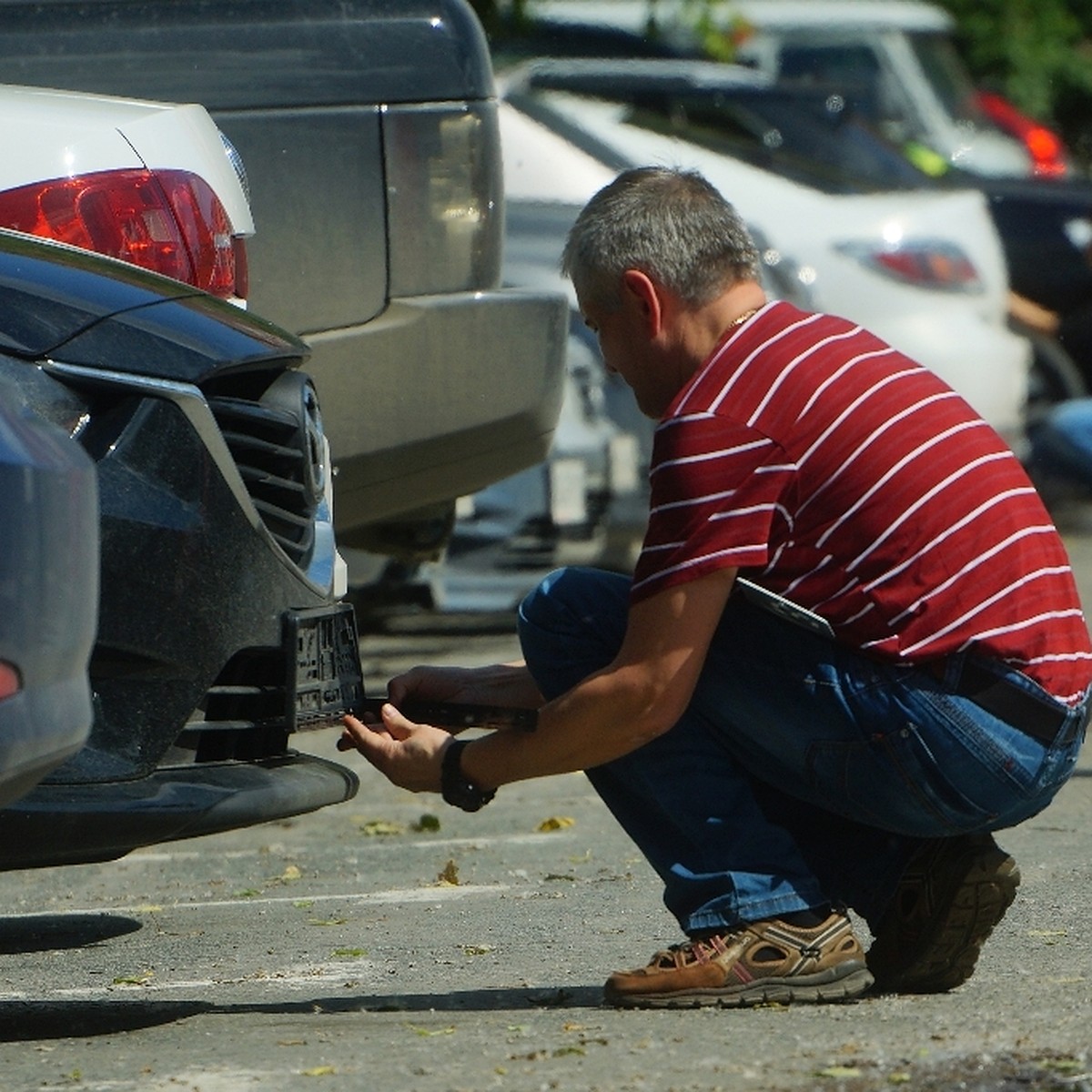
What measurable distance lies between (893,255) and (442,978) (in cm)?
570

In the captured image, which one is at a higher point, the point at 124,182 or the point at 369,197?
the point at 124,182

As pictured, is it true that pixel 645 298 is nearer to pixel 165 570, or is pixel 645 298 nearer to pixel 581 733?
pixel 581 733

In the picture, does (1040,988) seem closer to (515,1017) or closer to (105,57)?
(515,1017)

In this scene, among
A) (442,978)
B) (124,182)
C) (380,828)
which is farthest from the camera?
(380,828)

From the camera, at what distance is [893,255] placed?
9.03 meters

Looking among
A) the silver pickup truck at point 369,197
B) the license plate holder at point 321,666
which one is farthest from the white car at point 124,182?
the license plate holder at point 321,666

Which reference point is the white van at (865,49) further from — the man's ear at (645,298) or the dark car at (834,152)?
the man's ear at (645,298)

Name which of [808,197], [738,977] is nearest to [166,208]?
[738,977]

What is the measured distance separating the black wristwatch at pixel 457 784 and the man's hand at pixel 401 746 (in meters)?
0.01

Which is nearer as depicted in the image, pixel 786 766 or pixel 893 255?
pixel 786 766

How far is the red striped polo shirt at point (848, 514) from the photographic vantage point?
3.29 metres

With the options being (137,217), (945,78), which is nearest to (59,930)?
(137,217)

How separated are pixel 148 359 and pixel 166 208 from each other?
2.94ft

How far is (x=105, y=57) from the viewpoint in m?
4.79
